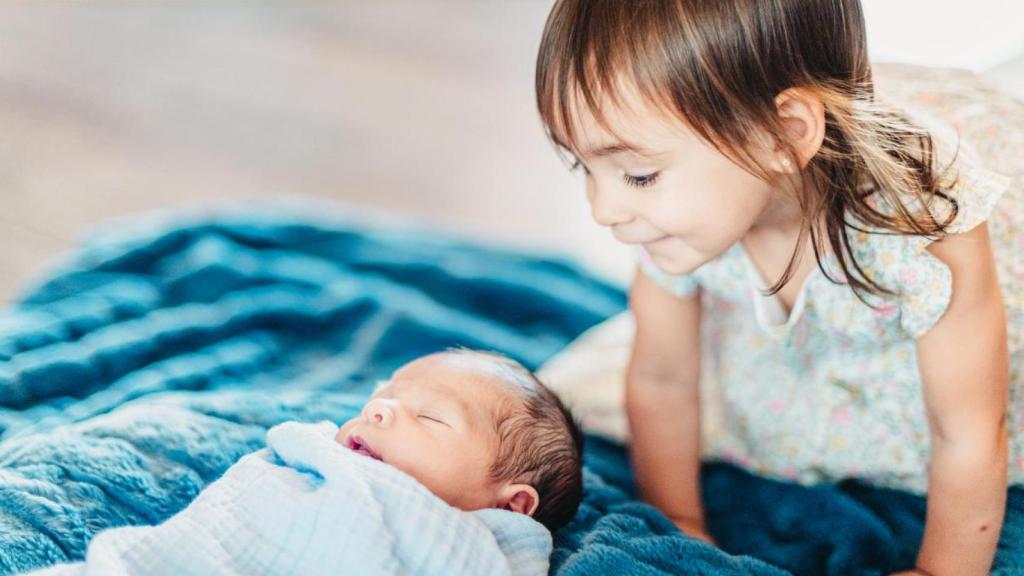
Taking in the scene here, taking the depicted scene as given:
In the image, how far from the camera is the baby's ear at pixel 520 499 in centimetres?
101

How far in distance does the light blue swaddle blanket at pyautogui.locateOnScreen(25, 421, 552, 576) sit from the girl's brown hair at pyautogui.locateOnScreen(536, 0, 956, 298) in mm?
368

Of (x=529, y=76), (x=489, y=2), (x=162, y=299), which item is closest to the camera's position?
(x=162, y=299)

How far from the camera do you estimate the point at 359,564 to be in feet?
2.85

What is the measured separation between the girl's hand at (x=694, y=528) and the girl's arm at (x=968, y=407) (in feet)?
0.82

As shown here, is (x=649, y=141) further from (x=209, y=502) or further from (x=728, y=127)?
(x=209, y=502)

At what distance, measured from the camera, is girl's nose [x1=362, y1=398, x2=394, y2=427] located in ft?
3.26

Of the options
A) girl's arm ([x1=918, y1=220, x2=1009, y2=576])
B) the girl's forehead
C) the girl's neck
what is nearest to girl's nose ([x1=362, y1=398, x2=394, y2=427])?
the girl's forehead

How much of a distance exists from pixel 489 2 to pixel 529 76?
22.6 inches

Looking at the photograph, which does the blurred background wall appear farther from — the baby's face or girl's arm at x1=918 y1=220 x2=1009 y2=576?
the baby's face

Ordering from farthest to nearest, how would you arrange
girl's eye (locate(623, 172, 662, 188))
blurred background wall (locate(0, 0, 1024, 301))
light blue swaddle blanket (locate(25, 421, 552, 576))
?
blurred background wall (locate(0, 0, 1024, 301)) → girl's eye (locate(623, 172, 662, 188)) → light blue swaddle blanket (locate(25, 421, 552, 576))

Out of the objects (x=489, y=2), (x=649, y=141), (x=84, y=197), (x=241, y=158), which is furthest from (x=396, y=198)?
(x=649, y=141)

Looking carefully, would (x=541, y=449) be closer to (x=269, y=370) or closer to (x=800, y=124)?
(x=800, y=124)

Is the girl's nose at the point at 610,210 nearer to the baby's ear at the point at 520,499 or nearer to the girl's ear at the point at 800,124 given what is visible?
the girl's ear at the point at 800,124

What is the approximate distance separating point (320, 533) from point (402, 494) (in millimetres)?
77
